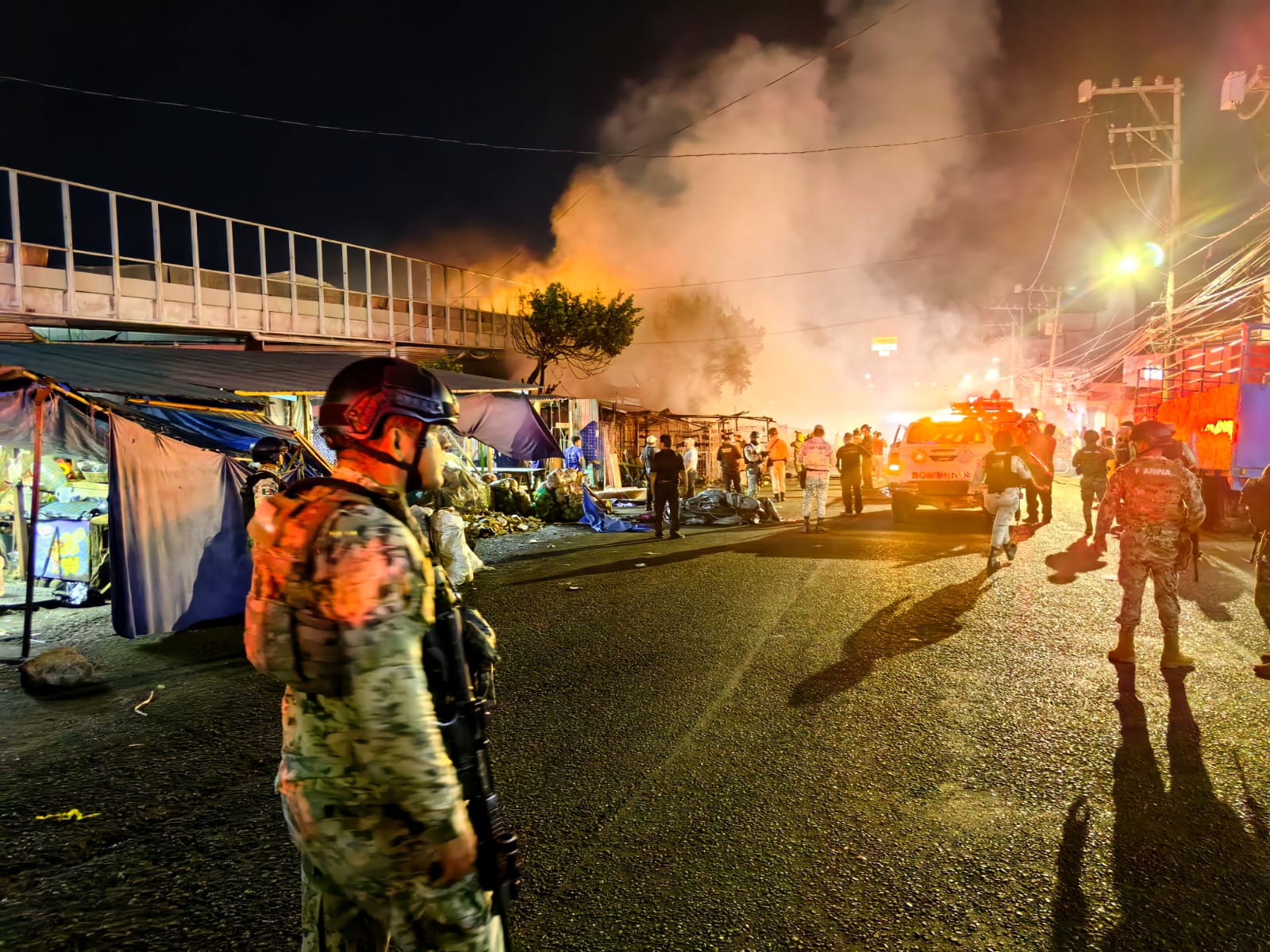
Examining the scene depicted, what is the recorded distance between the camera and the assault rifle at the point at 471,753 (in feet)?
5.23

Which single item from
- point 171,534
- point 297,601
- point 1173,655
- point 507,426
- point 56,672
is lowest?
point 1173,655

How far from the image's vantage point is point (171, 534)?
7.02 meters

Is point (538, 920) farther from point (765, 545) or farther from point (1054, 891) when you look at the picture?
point (765, 545)

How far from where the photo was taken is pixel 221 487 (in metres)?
7.61

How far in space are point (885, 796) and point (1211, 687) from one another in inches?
122

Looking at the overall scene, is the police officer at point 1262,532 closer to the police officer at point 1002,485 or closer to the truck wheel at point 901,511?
the police officer at point 1002,485

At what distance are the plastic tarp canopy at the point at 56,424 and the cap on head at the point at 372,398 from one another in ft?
21.0

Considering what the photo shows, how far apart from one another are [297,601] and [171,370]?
28.2ft

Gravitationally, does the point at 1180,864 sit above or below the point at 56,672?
below

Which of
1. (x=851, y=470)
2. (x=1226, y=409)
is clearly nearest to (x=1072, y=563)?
(x=1226, y=409)

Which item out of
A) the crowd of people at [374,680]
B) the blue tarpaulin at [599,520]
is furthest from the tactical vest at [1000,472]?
the crowd of people at [374,680]

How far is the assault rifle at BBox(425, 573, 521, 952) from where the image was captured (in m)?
1.59

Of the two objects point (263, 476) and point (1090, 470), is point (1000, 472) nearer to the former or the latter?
point (1090, 470)

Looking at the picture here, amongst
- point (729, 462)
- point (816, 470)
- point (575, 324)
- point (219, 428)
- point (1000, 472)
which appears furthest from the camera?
point (575, 324)
